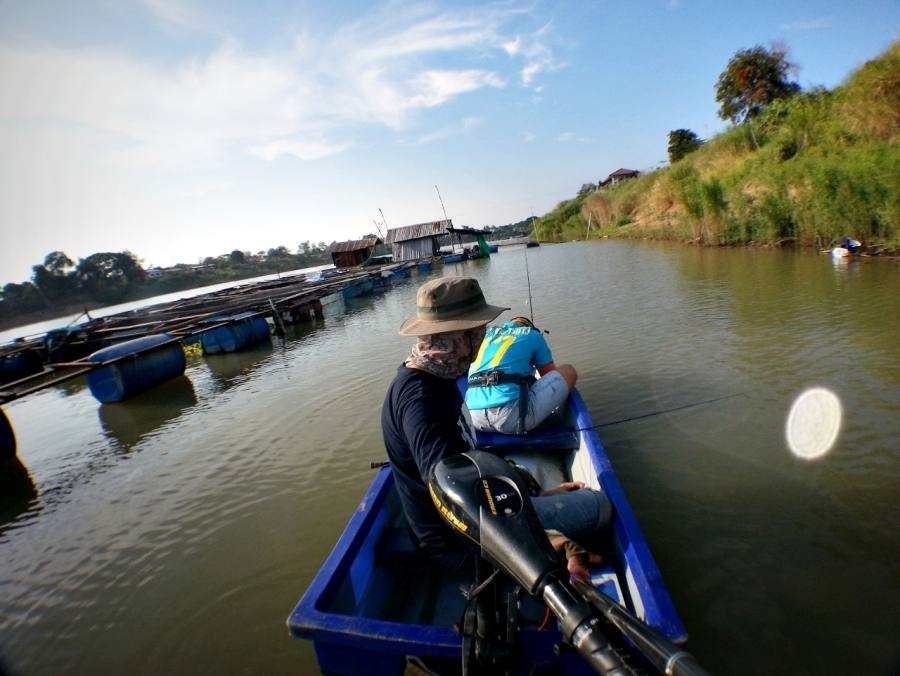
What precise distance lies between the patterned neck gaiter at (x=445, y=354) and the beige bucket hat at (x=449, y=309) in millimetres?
50

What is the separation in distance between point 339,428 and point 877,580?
5.65 meters

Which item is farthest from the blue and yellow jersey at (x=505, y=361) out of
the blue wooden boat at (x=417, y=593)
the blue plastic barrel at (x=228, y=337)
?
the blue plastic barrel at (x=228, y=337)

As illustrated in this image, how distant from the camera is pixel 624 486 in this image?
3.86 m

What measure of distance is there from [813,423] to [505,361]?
3.47 m

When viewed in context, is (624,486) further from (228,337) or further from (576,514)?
(228,337)

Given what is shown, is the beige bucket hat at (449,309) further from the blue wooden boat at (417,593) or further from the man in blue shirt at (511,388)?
the man in blue shirt at (511,388)

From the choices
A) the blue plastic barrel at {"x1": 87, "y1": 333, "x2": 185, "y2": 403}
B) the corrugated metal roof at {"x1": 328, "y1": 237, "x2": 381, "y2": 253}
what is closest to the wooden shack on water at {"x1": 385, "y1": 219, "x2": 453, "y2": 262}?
the corrugated metal roof at {"x1": 328, "y1": 237, "x2": 381, "y2": 253}

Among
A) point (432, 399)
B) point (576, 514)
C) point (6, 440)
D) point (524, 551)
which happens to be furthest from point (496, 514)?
point (6, 440)

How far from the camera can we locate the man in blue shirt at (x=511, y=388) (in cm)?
361

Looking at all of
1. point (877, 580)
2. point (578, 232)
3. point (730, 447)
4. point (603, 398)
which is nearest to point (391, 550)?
point (877, 580)

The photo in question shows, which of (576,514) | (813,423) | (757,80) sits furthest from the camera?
(757,80)

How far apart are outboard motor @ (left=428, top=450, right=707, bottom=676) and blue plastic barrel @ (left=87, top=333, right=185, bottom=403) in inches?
411

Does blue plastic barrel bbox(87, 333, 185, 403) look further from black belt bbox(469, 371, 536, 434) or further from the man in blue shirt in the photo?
black belt bbox(469, 371, 536, 434)

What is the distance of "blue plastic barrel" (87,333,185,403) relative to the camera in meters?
9.15
